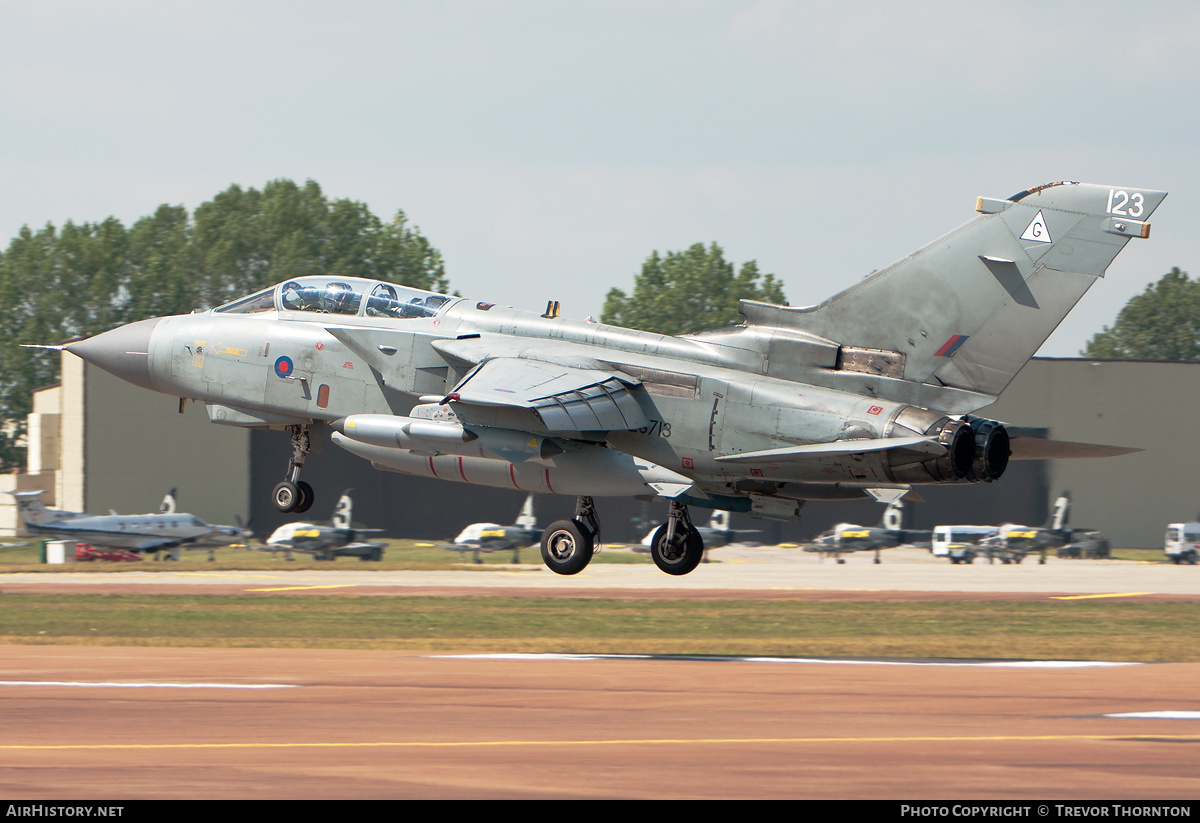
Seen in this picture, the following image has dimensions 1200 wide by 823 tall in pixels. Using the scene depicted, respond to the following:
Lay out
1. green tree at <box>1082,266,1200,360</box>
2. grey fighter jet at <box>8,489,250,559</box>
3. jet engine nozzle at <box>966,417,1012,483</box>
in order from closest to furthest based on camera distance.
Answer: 1. jet engine nozzle at <box>966,417,1012,483</box>
2. grey fighter jet at <box>8,489,250,559</box>
3. green tree at <box>1082,266,1200,360</box>

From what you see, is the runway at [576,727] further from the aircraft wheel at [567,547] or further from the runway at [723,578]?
the runway at [723,578]

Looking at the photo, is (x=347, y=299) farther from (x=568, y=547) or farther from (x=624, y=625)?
(x=624, y=625)

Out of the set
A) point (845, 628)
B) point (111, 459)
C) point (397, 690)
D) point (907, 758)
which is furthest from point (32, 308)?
point (907, 758)

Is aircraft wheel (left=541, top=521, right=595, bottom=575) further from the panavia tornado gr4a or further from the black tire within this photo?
the black tire

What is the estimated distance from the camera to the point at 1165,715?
19062 mm

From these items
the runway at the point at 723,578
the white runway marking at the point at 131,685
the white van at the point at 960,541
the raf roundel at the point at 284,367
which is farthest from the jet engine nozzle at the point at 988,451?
the white van at the point at 960,541

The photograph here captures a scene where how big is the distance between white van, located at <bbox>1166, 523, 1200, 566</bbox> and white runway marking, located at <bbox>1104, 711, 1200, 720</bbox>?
57583 mm

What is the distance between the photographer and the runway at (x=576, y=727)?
1354 cm

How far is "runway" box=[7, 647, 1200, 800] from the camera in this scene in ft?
44.3

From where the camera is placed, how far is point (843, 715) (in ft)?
62.2

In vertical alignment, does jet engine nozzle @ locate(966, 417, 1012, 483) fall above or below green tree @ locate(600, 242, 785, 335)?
below

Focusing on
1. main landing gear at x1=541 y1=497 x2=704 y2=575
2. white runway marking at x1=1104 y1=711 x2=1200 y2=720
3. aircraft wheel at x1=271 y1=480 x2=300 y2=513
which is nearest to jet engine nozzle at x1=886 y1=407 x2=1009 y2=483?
white runway marking at x1=1104 y1=711 x2=1200 y2=720

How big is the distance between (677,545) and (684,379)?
11.4 feet

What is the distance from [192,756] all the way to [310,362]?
11.0 meters
